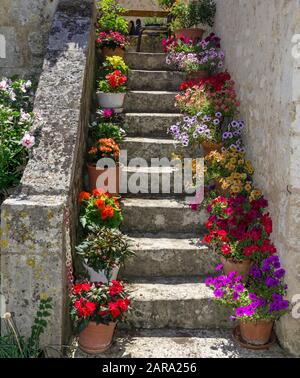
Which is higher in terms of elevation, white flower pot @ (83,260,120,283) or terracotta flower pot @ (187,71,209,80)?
terracotta flower pot @ (187,71,209,80)

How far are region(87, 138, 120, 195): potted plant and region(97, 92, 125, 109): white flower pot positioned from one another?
91cm

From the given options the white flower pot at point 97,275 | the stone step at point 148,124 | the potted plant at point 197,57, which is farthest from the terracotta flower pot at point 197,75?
the white flower pot at point 97,275

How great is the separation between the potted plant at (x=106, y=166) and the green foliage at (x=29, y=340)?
1.49 m

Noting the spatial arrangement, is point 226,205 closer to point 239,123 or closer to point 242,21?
point 239,123

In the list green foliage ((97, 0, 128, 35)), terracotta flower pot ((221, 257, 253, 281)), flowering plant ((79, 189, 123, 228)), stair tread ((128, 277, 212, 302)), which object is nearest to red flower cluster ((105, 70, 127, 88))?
green foliage ((97, 0, 128, 35))

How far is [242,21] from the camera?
4.86 metres

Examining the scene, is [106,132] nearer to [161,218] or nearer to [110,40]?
[161,218]

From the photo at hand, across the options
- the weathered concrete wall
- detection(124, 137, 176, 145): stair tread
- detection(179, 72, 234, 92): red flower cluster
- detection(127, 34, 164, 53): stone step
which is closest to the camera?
the weathered concrete wall

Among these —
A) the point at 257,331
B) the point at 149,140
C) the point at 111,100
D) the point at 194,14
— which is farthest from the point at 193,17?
the point at 257,331

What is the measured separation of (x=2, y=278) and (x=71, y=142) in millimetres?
1146

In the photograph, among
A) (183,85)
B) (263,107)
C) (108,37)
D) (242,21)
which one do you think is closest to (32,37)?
(108,37)

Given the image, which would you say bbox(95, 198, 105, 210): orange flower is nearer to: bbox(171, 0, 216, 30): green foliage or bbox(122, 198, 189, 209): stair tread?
bbox(122, 198, 189, 209): stair tread

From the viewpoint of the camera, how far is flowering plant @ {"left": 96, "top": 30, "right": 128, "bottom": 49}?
5910 mm

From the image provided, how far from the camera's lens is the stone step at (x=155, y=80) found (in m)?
5.91
